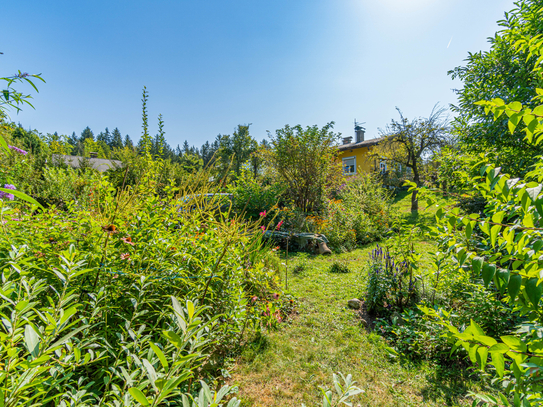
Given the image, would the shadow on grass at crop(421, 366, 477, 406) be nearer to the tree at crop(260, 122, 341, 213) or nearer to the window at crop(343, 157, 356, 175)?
the tree at crop(260, 122, 341, 213)

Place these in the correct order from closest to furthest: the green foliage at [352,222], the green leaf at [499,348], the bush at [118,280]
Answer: the green leaf at [499,348] → the bush at [118,280] → the green foliage at [352,222]

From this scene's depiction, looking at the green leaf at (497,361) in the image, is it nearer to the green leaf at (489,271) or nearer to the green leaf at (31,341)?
the green leaf at (489,271)

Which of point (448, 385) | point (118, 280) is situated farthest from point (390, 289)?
point (118, 280)

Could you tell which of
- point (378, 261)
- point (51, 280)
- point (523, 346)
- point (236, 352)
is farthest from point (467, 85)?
point (51, 280)

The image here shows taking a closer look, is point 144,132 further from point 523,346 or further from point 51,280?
point 523,346

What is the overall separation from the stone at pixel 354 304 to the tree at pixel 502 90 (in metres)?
3.24

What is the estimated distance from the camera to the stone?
3799 millimetres

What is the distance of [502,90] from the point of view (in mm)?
4535

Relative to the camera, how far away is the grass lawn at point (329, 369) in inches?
84.7

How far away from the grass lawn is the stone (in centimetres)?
18

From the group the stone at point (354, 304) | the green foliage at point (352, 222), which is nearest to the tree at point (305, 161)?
the green foliage at point (352, 222)

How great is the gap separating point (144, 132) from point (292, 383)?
13.9ft

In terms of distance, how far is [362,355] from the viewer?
272 centimetres

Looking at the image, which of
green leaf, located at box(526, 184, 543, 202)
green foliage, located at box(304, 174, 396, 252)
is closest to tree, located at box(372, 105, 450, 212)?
green foliage, located at box(304, 174, 396, 252)
